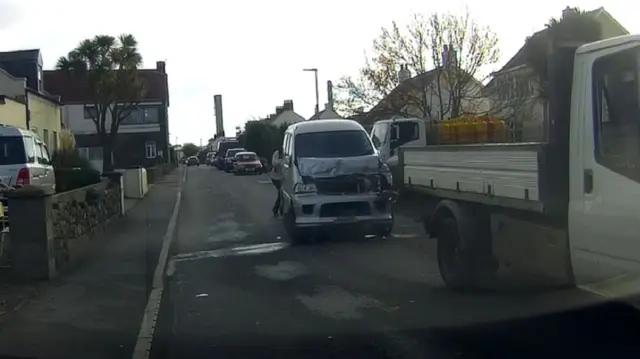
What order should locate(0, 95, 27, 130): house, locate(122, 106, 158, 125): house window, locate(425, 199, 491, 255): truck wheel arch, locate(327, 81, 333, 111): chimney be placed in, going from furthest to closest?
locate(122, 106, 158, 125): house window, locate(327, 81, 333, 111): chimney, locate(0, 95, 27, 130): house, locate(425, 199, 491, 255): truck wheel arch

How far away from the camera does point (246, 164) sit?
56469mm

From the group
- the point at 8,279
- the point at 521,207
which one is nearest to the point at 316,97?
the point at 8,279

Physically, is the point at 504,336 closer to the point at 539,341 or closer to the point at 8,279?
the point at 539,341

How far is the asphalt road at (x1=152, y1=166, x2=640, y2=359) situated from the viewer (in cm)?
809

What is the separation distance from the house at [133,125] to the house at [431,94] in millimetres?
36144

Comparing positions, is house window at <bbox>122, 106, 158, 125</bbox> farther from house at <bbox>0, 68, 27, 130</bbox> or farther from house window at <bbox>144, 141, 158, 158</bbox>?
house at <bbox>0, 68, 27, 130</bbox>

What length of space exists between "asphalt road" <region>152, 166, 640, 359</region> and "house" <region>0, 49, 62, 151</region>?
1846cm

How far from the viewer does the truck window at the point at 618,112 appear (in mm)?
7402

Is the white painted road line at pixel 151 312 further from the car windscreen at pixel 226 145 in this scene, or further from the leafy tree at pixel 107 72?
the car windscreen at pixel 226 145

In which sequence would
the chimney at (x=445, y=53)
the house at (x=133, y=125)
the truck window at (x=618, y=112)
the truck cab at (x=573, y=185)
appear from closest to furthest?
the truck window at (x=618, y=112) < the truck cab at (x=573, y=185) < the chimney at (x=445, y=53) < the house at (x=133, y=125)

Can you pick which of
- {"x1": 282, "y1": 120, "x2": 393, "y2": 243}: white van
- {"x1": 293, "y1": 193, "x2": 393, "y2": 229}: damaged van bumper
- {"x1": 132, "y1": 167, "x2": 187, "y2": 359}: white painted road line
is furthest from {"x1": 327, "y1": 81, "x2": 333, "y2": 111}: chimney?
{"x1": 293, "y1": 193, "x2": 393, "y2": 229}: damaged van bumper

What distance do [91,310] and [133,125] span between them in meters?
70.2

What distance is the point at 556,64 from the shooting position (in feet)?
27.5

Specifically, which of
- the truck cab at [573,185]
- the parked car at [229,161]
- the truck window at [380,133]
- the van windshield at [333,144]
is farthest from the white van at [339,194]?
the parked car at [229,161]
